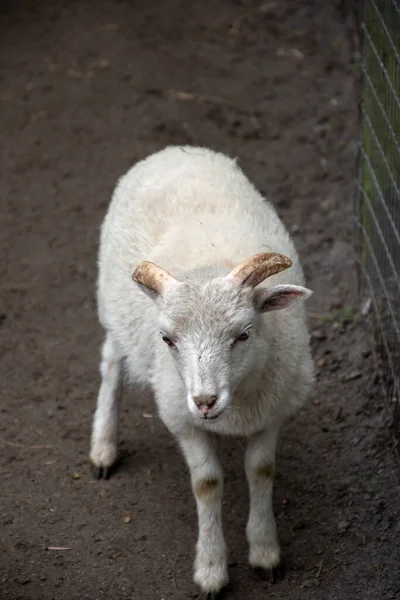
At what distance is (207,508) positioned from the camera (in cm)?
457

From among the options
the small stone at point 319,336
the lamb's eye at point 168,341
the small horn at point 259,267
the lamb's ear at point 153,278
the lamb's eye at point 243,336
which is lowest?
the small stone at point 319,336

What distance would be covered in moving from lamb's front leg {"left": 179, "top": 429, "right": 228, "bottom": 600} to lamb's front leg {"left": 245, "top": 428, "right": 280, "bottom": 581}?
0.50 ft

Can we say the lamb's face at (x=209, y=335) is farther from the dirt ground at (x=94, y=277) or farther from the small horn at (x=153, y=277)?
the dirt ground at (x=94, y=277)

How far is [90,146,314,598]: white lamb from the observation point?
3916mm

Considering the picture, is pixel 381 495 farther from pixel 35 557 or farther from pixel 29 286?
pixel 29 286

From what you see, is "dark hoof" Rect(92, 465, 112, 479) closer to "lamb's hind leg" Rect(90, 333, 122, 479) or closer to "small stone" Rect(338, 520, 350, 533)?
"lamb's hind leg" Rect(90, 333, 122, 479)

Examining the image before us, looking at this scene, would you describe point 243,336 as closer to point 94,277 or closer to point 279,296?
point 279,296

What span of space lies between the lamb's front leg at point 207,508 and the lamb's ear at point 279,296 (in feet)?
2.48

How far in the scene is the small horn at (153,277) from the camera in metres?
4.04

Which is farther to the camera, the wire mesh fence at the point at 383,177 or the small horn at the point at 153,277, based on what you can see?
the wire mesh fence at the point at 383,177

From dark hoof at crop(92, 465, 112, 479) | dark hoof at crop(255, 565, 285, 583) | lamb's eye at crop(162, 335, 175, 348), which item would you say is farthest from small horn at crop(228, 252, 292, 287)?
dark hoof at crop(92, 465, 112, 479)

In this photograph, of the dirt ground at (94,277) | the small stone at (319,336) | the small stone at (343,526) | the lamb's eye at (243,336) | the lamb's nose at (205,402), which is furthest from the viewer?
the small stone at (319,336)

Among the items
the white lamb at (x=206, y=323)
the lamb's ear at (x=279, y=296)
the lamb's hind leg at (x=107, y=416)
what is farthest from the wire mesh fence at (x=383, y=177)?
the lamb's hind leg at (x=107, y=416)

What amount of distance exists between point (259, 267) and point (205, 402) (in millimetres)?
566
